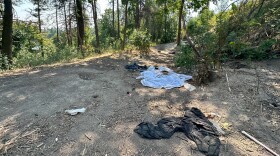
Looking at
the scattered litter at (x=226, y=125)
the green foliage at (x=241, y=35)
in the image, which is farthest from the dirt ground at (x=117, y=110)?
the green foliage at (x=241, y=35)

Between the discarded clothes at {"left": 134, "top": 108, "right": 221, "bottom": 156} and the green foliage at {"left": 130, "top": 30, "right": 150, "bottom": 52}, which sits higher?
the green foliage at {"left": 130, "top": 30, "right": 150, "bottom": 52}

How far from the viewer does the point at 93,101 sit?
303 cm

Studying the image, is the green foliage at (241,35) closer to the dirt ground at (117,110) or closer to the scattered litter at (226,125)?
the dirt ground at (117,110)

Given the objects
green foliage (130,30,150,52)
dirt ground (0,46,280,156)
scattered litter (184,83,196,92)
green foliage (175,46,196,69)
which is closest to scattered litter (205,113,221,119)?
dirt ground (0,46,280,156)

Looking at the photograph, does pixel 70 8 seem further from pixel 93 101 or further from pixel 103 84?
pixel 93 101

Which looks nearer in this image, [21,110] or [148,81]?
[21,110]

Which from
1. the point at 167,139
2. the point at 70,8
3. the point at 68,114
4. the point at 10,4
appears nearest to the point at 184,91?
the point at 167,139

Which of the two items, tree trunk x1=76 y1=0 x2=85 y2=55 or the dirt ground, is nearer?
the dirt ground

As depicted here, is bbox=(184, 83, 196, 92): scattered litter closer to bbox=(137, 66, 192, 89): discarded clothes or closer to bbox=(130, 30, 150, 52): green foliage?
bbox=(137, 66, 192, 89): discarded clothes

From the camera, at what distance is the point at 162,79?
397cm

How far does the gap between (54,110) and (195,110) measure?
1.88 meters

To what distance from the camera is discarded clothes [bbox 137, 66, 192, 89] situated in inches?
146

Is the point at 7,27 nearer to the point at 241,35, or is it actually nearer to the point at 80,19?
the point at 80,19

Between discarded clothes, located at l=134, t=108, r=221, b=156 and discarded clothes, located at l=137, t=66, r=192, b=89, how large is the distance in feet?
4.08
